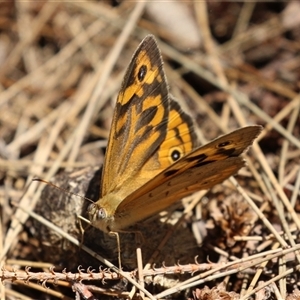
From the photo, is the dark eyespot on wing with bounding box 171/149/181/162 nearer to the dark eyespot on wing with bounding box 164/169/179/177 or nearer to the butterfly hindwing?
the butterfly hindwing

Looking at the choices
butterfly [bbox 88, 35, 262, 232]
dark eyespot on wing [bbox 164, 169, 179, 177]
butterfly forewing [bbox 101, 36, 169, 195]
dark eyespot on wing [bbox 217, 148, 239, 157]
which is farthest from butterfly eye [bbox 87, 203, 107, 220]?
dark eyespot on wing [bbox 217, 148, 239, 157]

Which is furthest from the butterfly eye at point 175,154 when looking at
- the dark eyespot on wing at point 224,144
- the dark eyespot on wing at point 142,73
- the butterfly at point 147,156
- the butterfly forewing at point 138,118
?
the dark eyespot on wing at point 224,144

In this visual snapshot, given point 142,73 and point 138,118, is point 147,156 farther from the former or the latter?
point 142,73

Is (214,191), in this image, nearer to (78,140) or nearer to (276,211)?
(276,211)

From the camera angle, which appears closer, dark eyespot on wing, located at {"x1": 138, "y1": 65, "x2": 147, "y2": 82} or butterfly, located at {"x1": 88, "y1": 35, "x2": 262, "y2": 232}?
butterfly, located at {"x1": 88, "y1": 35, "x2": 262, "y2": 232}

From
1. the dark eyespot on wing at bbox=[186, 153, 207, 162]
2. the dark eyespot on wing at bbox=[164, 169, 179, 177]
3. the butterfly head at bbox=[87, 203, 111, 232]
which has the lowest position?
the butterfly head at bbox=[87, 203, 111, 232]

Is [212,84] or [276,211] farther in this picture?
[212,84]

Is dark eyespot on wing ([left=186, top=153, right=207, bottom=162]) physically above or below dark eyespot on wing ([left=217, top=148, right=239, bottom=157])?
below

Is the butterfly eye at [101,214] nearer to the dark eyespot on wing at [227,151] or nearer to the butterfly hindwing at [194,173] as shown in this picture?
the butterfly hindwing at [194,173]

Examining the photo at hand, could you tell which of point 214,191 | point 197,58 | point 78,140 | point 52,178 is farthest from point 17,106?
point 214,191
